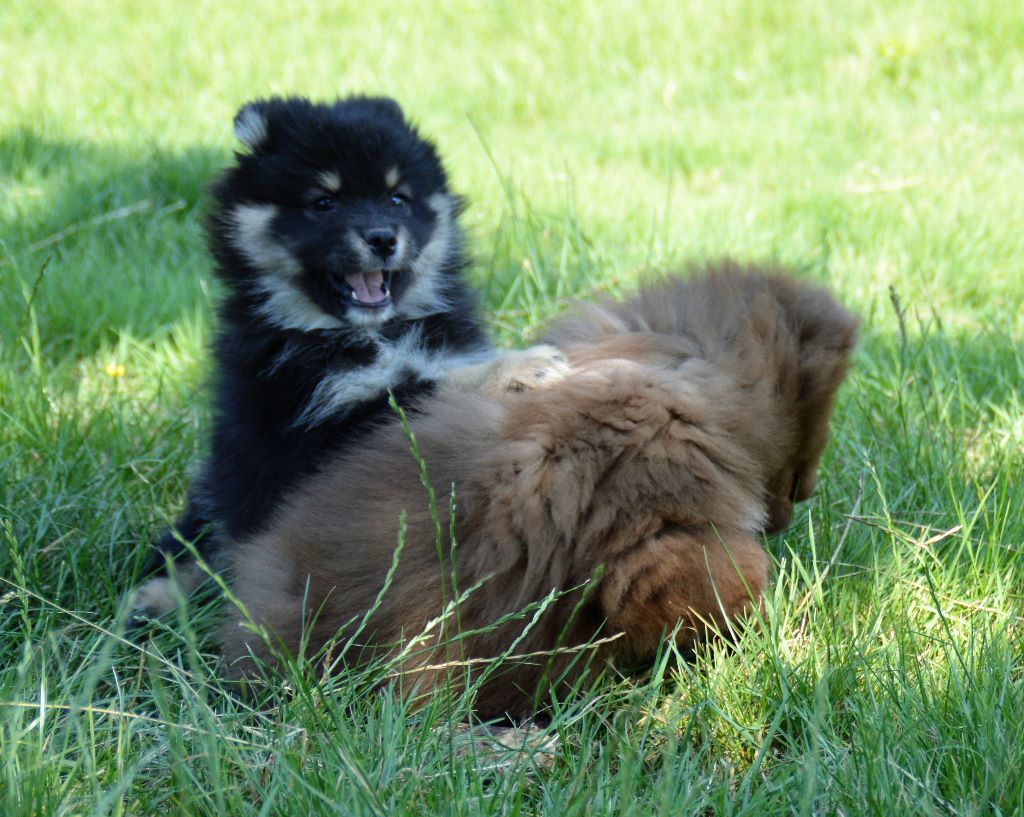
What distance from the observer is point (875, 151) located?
23.5 ft

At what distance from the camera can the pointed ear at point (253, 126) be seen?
3.58 m

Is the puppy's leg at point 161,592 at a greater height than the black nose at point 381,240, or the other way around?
the black nose at point 381,240

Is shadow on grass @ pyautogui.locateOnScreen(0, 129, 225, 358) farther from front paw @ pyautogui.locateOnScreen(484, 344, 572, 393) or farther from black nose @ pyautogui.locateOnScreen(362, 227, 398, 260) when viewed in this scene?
front paw @ pyautogui.locateOnScreen(484, 344, 572, 393)

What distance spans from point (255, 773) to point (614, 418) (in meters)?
1.04

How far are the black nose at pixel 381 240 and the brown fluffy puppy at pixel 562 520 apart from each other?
94 centimetres

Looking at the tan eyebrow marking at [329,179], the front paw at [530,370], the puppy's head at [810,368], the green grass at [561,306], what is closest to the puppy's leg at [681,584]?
the green grass at [561,306]

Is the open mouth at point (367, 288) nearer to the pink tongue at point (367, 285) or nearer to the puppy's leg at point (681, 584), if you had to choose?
the pink tongue at point (367, 285)

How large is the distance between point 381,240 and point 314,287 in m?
0.26

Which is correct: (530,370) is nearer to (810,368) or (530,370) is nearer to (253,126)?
(810,368)

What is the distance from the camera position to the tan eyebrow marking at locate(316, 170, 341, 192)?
3547 millimetres

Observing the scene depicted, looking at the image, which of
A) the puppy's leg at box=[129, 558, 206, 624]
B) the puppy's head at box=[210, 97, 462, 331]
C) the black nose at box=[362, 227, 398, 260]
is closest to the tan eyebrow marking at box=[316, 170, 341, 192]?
the puppy's head at box=[210, 97, 462, 331]

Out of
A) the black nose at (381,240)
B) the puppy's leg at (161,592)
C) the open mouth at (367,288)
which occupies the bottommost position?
the puppy's leg at (161,592)

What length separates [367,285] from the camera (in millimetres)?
3639

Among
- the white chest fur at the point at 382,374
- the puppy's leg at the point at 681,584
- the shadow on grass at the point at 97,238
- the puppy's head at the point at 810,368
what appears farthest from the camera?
the shadow on grass at the point at 97,238
